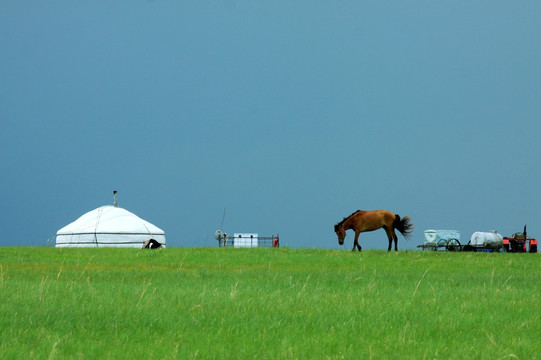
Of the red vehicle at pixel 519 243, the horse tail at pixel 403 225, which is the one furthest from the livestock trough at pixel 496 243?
the horse tail at pixel 403 225

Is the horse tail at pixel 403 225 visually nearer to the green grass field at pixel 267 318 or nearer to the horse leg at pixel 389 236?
the horse leg at pixel 389 236

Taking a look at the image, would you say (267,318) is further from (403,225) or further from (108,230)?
(108,230)

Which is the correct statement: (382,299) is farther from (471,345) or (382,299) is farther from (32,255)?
(32,255)

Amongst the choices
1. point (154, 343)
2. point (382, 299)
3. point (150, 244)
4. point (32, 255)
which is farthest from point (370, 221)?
point (154, 343)

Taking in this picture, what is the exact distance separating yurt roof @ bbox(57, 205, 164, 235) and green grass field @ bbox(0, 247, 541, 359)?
33612 millimetres

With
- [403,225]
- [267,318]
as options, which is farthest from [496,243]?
[267,318]

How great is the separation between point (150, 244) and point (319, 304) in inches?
1013

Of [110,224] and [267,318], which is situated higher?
[110,224]

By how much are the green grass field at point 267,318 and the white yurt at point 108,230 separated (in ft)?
109

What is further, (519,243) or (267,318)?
(519,243)

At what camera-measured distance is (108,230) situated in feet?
160

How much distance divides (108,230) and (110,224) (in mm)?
707

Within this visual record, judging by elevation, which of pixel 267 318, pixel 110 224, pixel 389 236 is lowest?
pixel 267 318

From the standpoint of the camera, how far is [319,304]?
10.1 m
